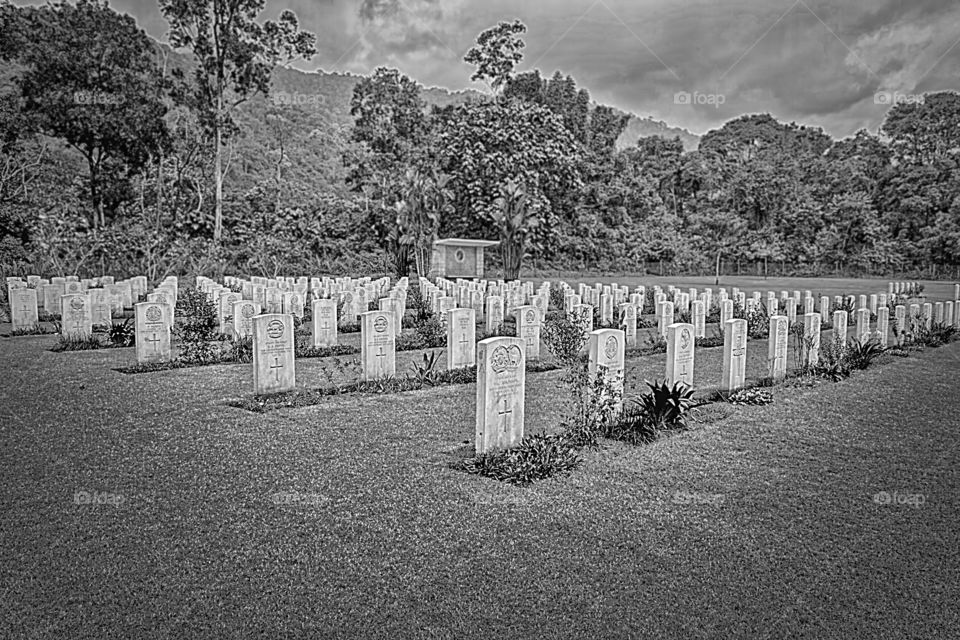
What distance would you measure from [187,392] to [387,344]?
2838 mm

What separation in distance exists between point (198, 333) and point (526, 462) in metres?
9.27

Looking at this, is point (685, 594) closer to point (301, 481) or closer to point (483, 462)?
point (483, 462)

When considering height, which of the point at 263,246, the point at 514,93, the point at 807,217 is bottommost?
the point at 263,246

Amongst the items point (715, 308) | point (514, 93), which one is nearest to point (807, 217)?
point (514, 93)

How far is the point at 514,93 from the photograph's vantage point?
5219 centimetres

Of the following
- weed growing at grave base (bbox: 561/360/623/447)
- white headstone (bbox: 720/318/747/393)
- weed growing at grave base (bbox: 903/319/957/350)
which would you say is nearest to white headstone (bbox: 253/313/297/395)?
weed growing at grave base (bbox: 561/360/623/447)

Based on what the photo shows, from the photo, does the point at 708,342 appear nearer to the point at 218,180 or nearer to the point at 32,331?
the point at 32,331

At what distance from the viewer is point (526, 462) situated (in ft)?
20.4

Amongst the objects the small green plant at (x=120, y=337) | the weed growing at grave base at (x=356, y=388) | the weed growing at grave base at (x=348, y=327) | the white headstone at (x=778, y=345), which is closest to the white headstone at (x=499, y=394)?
the weed growing at grave base at (x=356, y=388)

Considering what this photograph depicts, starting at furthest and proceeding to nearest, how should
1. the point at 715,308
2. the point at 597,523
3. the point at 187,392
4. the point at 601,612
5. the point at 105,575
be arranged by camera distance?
1. the point at 715,308
2. the point at 187,392
3. the point at 597,523
4. the point at 105,575
5. the point at 601,612

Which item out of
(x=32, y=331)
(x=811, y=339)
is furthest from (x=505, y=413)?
(x=32, y=331)

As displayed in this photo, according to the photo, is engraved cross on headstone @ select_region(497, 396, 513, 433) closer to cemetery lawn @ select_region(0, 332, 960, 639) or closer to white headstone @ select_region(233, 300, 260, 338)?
cemetery lawn @ select_region(0, 332, 960, 639)

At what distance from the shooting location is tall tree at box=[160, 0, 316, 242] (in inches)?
1602

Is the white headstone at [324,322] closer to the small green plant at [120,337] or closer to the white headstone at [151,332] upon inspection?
the white headstone at [151,332]
